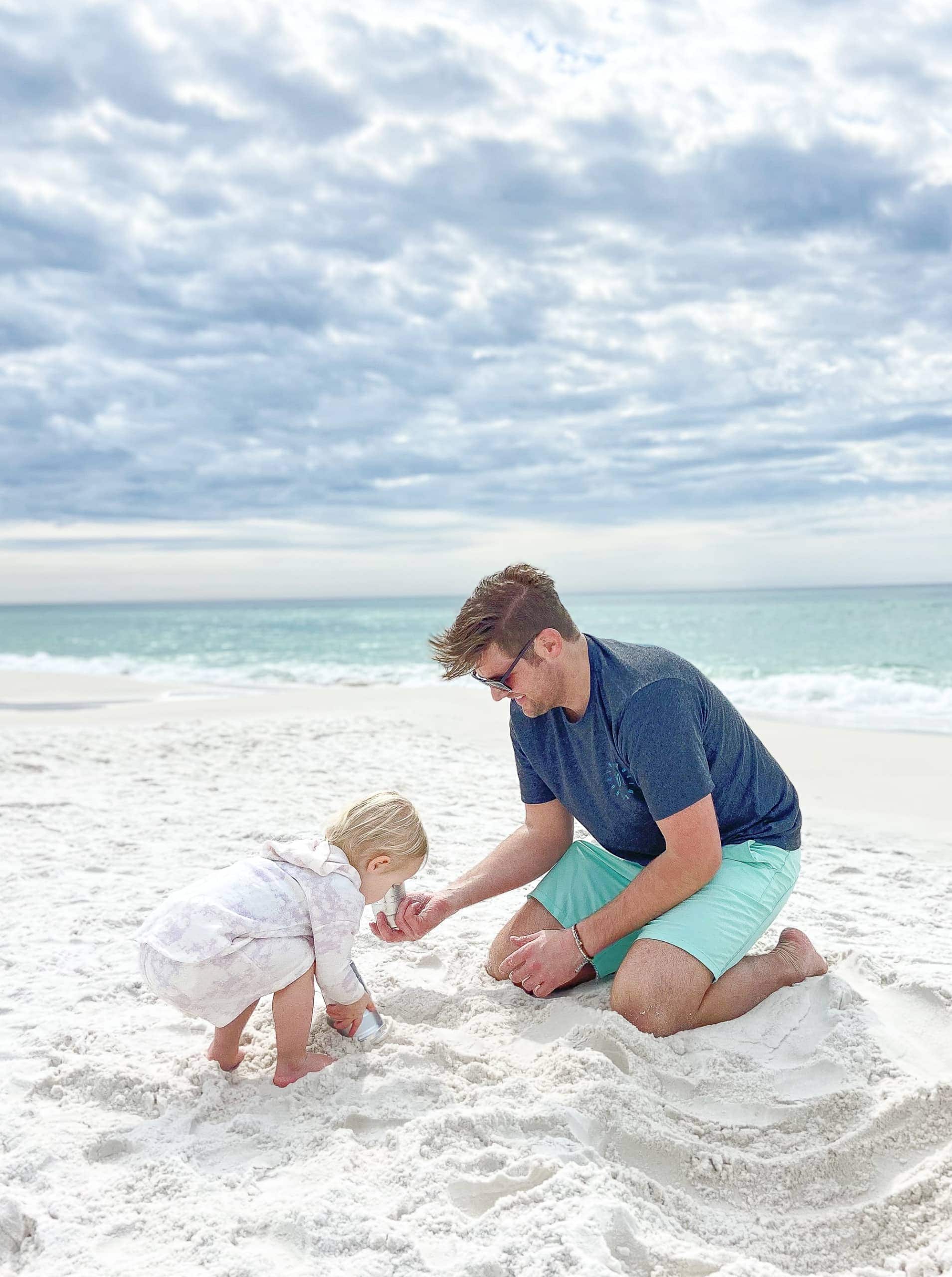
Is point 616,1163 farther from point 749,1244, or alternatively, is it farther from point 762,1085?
point 762,1085

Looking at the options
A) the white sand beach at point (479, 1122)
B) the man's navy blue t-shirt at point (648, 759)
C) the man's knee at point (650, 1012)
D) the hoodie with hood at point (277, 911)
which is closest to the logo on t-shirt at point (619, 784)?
the man's navy blue t-shirt at point (648, 759)

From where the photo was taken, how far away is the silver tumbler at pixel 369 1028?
2967 mm

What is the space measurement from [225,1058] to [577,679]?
1528 millimetres

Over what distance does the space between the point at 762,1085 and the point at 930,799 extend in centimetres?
463

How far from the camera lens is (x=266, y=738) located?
8.69 metres

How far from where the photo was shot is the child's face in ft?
9.51

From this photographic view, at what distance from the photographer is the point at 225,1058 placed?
2826 mm

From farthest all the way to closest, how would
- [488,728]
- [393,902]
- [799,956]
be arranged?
[488,728] < [393,902] < [799,956]

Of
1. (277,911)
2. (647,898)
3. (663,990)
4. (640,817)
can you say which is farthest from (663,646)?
(277,911)

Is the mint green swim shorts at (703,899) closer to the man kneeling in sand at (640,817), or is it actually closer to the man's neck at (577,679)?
the man kneeling in sand at (640,817)

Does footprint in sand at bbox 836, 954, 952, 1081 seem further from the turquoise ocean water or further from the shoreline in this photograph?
the turquoise ocean water

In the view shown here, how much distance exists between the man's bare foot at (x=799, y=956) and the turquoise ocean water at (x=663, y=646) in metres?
7.86

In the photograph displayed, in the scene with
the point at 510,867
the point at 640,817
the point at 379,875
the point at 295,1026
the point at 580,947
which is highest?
the point at 640,817

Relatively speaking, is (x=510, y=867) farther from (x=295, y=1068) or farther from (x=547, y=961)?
(x=295, y=1068)
